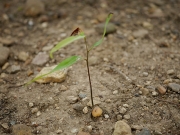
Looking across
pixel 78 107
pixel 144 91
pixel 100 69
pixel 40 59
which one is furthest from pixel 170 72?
pixel 40 59

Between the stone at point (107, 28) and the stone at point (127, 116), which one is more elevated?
the stone at point (107, 28)

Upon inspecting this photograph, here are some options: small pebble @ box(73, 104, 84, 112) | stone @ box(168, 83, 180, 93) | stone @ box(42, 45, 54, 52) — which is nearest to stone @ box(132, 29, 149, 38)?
stone @ box(168, 83, 180, 93)

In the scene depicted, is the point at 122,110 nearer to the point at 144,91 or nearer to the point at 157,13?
the point at 144,91

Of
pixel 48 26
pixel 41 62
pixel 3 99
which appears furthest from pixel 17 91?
pixel 48 26

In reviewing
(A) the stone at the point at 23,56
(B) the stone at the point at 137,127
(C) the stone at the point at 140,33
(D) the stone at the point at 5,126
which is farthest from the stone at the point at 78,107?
(C) the stone at the point at 140,33

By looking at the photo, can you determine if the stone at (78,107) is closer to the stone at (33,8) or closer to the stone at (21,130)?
the stone at (21,130)

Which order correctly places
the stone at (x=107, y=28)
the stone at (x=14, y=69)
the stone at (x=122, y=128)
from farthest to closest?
the stone at (x=107, y=28) → the stone at (x=14, y=69) → the stone at (x=122, y=128)

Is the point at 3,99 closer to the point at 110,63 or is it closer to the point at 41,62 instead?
the point at 41,62

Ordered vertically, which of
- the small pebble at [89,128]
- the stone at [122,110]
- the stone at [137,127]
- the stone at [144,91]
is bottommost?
the stone at [137,127]
